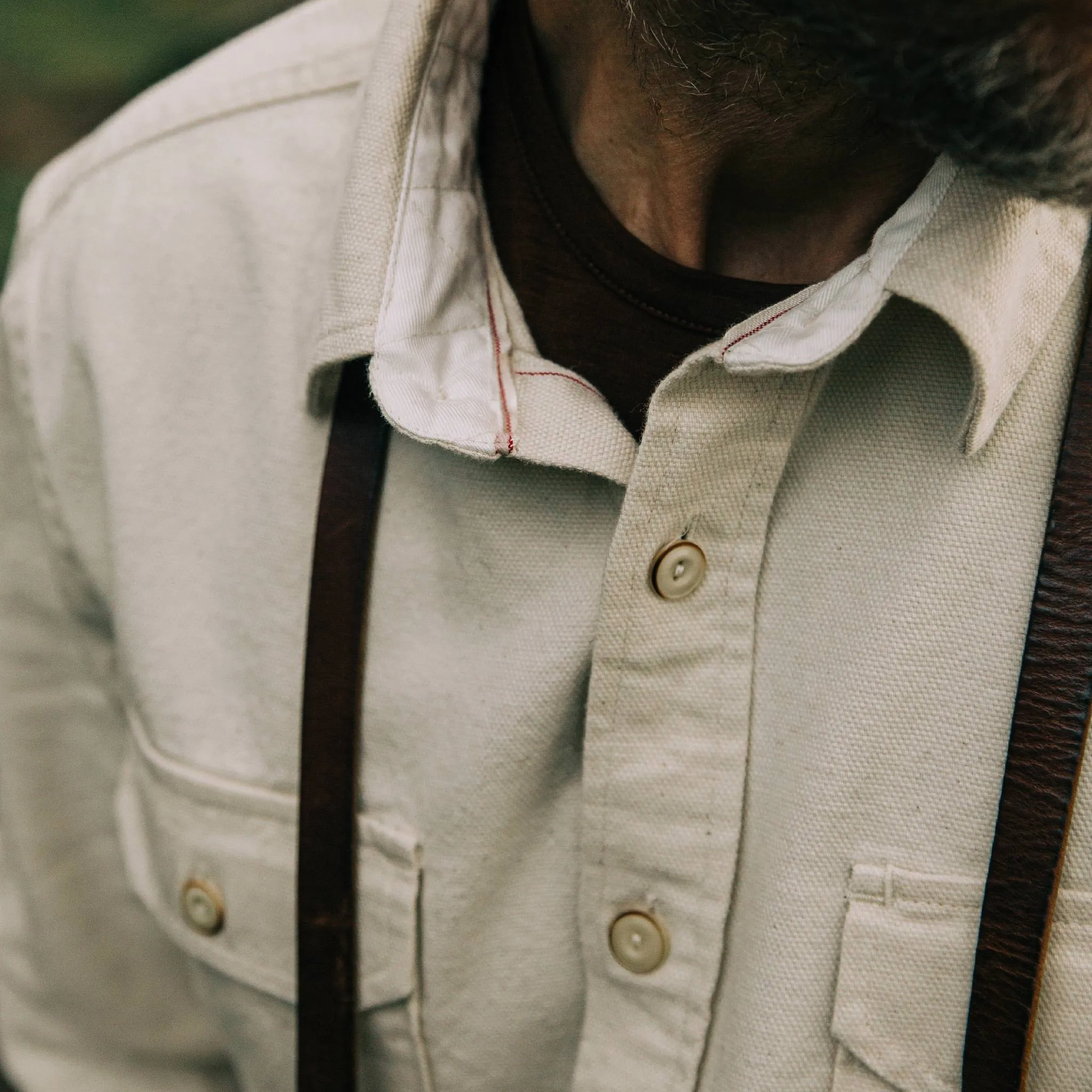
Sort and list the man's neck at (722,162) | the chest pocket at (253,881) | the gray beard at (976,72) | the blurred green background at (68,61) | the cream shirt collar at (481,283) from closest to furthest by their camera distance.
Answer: the gray beard at (976,72)
the cream shirt collar at (481,283)
the man's neck at (722,162)
the chest pocket at (253,881)
the blurred green background at (68,61)

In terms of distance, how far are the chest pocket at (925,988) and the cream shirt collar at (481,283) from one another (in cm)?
28

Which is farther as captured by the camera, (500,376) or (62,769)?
(62,769)

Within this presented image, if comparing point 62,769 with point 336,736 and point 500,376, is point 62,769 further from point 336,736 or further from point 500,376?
point 500,376

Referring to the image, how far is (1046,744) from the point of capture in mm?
622

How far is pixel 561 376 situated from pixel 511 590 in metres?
0.16

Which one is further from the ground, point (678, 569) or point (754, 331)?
point (754, 331)

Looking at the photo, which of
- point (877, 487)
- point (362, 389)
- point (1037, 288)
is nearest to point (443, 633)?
point (362, 389)

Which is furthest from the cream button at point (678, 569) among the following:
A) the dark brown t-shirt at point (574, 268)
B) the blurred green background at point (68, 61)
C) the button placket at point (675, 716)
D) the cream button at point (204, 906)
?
the blurred green background at point (68, 61)

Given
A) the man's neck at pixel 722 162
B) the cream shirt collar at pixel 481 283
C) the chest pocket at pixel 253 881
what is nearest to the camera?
the cream shirt collar at pixel 481 283

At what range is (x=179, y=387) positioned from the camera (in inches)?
36.5

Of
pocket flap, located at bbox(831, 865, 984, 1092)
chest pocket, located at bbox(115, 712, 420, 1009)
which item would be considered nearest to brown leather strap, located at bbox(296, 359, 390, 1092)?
chest pocket, located at bbox(115, 712, 420, 1009)

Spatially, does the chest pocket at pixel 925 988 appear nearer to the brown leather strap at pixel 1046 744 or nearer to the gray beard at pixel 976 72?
the brown leather strap at pixel 1046 744

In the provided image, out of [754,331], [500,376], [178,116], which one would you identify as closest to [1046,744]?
[754,331]

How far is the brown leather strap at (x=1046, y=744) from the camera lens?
2.04 ft
